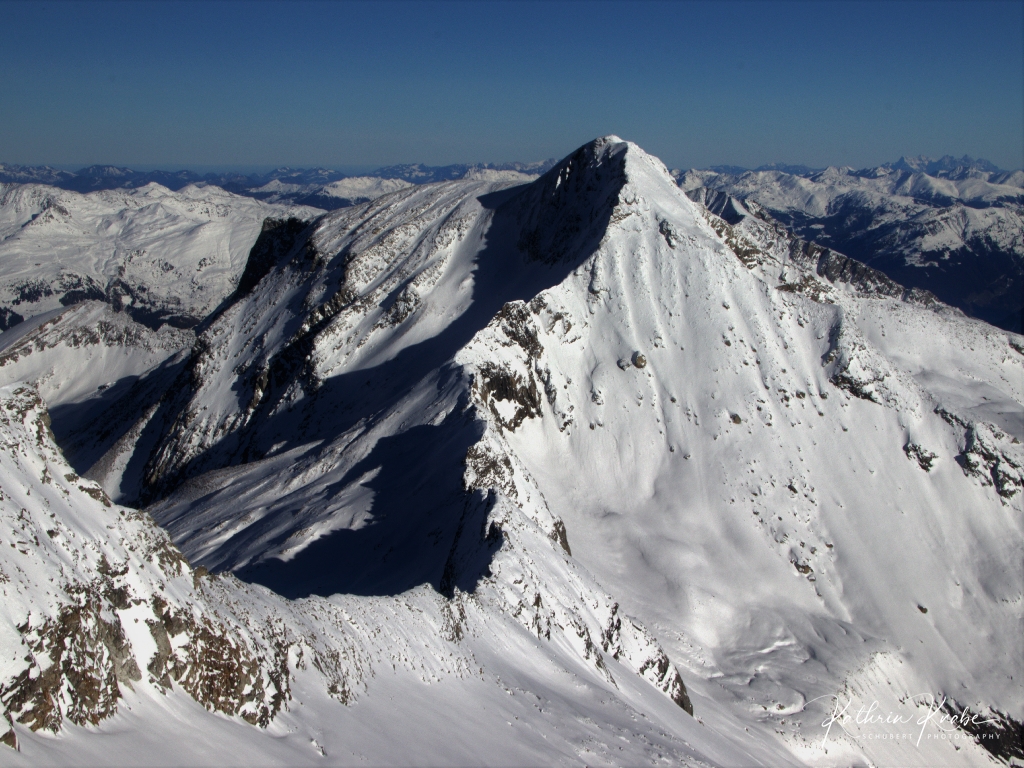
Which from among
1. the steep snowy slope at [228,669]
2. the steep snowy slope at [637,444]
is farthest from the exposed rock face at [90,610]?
the steep snowy slope at [637,444]

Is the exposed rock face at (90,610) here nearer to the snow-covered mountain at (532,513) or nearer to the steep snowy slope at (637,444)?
the snow-covered mountain at (532,513)

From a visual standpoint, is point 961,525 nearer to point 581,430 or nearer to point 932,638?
point 932,638

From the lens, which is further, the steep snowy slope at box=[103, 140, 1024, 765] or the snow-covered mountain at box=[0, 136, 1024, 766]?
the steep snowy slope at box=[103, 140, 1024, 765]

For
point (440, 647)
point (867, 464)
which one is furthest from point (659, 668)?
point (867, 464)

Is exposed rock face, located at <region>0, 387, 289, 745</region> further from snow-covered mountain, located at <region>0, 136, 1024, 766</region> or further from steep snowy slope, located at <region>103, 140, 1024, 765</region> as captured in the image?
steep snowy slope, located at <region>103, 140, 1024, 765</region>

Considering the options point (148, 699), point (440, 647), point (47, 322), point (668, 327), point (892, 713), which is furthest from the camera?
point (47, 322)

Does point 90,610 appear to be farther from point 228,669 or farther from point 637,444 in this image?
point 637,444

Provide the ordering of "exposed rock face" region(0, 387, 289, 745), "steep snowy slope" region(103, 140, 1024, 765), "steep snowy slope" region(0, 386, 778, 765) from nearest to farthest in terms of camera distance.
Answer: "exposed rock face" region(0, 387, 289, 745) → "steep snowy slope" region(0, 386, 778, 765) → "steep snowy slope" region(103, 140, 1024, 765)

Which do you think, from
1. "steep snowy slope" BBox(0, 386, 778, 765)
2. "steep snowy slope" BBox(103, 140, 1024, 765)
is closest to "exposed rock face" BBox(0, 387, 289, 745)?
"steep snowy slope" BBox(0, 386, 778, 765)

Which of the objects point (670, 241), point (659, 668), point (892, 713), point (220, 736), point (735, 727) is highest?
point (670, 241)
